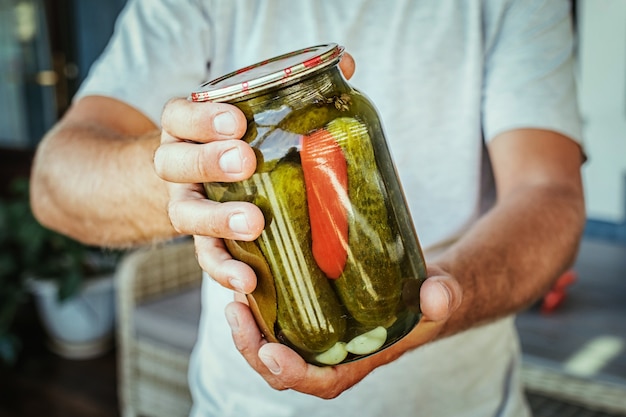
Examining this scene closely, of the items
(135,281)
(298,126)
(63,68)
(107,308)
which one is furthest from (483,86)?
(63,68)

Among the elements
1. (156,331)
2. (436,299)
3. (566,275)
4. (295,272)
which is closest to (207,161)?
(295,272)

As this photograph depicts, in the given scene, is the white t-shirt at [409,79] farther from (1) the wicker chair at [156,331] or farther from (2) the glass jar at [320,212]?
(1) the wicker chair at [156,331]

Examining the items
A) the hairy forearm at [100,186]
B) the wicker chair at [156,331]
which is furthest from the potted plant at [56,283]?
the hairy forearm at [100,186]

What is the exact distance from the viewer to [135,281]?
2299 millimetres

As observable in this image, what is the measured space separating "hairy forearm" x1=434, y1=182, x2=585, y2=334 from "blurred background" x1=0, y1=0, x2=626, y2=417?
0.82 meters

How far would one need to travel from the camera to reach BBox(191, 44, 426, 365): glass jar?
1.86 feet

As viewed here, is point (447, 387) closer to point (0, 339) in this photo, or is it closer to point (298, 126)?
point (298, 126)

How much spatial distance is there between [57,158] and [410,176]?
0.48 metres

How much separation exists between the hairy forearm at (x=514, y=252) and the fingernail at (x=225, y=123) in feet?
1.06

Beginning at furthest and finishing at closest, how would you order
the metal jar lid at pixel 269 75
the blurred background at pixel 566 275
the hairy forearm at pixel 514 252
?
the blurred background at pixel 566 275 → the hairy forearm at pixel 514 252 → the metal jar lid at pixel 269 75

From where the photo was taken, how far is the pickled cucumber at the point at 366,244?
59 cm

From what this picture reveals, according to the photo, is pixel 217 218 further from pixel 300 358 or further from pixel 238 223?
pixel 300 358

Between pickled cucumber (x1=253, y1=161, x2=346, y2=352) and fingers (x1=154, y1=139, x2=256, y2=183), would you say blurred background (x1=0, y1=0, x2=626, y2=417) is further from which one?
fingers (x1=154, y1=139, x2=256, y2=183)

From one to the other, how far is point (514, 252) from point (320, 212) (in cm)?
38
